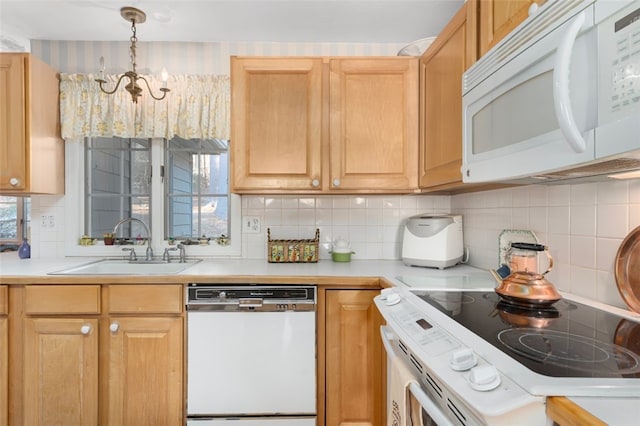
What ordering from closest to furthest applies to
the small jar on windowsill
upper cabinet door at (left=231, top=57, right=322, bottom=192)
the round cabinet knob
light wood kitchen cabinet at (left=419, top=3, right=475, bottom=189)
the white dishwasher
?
the round cabinet knob → light wood kitchen cabinet at (left=419, top=3, right=475, bottom=189) → the white dishwasher → upper cabinet door at (left=231, top=57, right=322, bottom=192) → the small jar on windowsill

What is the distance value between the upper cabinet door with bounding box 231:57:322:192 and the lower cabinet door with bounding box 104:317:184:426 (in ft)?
2.81

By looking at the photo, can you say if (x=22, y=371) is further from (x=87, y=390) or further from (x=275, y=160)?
(x=275, y=160)

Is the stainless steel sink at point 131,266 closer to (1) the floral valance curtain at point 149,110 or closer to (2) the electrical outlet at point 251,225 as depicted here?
(2) the electrical outlet at point 251,225

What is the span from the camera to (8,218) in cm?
246

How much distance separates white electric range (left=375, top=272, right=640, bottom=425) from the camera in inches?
21.6

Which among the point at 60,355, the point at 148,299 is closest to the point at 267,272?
the point at 148,299

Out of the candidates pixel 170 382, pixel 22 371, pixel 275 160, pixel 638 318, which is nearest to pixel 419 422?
pixel 638 318

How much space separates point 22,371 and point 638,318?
8.50 ft

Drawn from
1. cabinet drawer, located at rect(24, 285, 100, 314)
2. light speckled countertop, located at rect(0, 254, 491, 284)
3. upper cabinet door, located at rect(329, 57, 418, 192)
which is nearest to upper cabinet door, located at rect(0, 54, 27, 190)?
light speckled countertop, located at rect(0, 254, 491, 284)

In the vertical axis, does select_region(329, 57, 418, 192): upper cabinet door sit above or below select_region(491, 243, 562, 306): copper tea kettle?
above

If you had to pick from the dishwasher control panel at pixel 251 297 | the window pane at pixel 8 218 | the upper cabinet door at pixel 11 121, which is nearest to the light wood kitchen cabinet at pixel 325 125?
the dishwasher control panel at pixel 251 297

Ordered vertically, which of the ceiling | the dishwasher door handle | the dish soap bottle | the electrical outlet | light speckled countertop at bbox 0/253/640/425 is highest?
the ceiling

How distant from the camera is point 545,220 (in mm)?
1312

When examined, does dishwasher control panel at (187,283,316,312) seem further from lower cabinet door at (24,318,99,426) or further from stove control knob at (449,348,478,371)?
stove control knob at (449,348,478,371)
